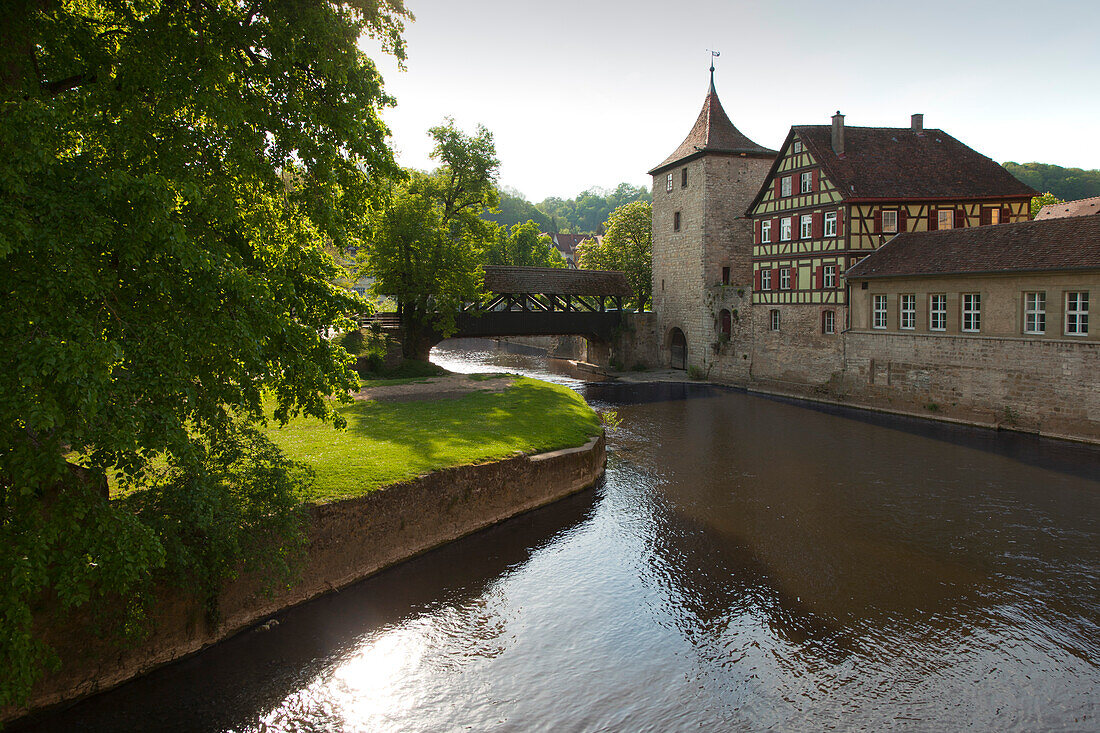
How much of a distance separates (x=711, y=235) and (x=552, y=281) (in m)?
8.09

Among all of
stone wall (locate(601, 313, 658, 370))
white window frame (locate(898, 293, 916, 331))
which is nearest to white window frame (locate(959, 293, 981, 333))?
white window frame (locate(898, 293, 916, 331))

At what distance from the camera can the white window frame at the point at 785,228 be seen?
2736cm

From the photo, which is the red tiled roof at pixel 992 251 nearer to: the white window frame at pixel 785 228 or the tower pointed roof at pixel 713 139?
the white window frame at pixel 785 228

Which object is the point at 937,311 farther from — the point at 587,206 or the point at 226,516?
the point at 587,206

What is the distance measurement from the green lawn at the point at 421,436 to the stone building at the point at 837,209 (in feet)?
40.5

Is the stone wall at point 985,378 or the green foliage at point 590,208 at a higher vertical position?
Result: the green foliage at point 590,208

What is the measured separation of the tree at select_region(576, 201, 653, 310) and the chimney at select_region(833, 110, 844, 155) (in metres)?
15.7

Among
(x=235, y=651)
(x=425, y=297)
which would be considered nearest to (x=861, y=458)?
(x=235, y=651)

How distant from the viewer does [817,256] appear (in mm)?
26062

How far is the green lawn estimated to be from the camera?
33.2ft

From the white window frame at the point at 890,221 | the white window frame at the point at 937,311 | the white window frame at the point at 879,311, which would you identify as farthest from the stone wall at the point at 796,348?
the white window frame at the point at 937,311

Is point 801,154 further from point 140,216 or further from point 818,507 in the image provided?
point 140,216

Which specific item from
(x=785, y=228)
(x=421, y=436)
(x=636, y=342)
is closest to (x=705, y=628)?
(x=421, y=436)

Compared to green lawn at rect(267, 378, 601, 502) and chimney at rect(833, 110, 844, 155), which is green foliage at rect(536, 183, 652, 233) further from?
green lawn at rect(267, 378, 601, 502)
